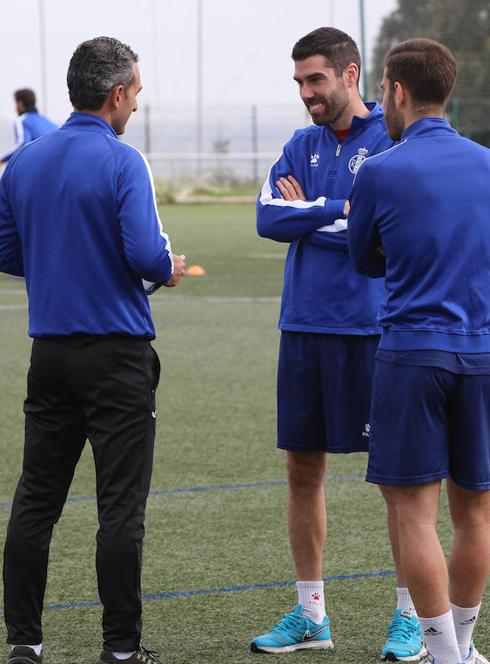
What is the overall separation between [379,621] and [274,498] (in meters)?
1.78

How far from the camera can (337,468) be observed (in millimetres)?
6984

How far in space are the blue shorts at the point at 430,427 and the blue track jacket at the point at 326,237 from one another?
699 millimetres

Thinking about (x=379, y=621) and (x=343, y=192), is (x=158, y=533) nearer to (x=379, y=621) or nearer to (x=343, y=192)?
(x=379, y=621)

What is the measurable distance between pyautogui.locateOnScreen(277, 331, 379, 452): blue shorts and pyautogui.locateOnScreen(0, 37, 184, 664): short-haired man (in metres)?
0.61

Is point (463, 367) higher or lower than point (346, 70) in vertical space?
lower

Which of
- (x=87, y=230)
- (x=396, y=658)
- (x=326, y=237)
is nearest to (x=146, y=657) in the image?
(x=396, y=658)

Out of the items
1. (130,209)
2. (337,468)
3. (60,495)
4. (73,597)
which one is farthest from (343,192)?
(337,468)

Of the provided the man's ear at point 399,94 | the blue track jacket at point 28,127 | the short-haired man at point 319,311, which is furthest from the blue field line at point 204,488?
the blue track jacket at point 28,127

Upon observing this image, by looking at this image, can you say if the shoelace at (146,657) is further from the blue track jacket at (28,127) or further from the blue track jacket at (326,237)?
the blue track jacket at (28,127)

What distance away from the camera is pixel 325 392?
447 centimetres

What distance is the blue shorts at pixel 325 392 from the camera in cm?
444

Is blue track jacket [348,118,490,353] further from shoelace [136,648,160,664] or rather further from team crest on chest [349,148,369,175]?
shoelace [136,648,160,664]

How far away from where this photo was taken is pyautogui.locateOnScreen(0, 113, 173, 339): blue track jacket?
3.89m

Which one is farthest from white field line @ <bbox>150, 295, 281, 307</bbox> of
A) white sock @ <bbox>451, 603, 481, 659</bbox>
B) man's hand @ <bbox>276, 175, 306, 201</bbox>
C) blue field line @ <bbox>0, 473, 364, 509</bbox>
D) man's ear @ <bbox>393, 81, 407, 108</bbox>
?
man's ear @ <bbox>393, 81, 407, 108</bbox>
